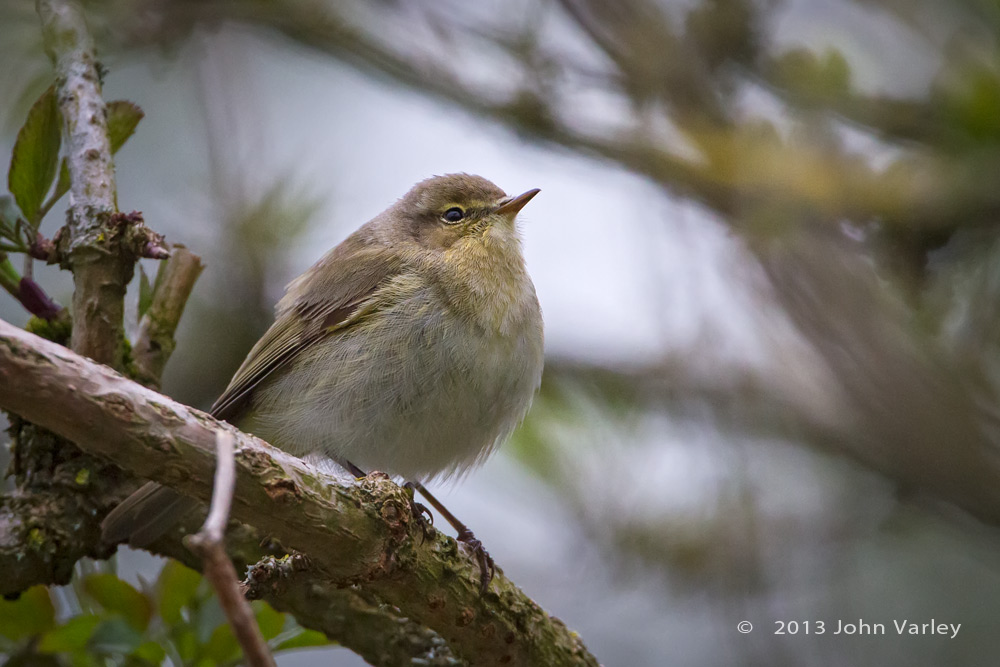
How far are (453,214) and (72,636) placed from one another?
8.31 feet

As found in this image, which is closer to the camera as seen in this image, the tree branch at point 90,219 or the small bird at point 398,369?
→ the tree branch at point 90,219

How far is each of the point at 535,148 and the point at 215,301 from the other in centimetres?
184

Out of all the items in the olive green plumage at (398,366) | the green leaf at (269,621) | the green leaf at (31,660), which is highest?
the olive green plumage at (398,366)

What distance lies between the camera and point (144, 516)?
3.07m

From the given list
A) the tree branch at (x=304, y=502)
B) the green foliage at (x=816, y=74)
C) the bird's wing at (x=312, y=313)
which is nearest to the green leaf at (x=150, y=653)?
the tree branch at (x=304, y=502)

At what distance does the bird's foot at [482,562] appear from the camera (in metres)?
2.94

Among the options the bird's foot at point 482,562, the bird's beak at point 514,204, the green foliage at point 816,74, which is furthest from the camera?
the bird's beak at point 514,204

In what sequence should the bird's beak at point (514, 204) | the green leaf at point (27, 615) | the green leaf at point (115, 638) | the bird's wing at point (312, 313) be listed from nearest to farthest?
1. the green leaf at point (115, 638)
2. the green leaf at point (27, 615)
3. the bird's wing at point (312, 313)
4. the bird's beak at point (514, 204)

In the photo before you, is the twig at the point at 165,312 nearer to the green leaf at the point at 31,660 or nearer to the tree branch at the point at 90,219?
the tree branch at the point at 90,219

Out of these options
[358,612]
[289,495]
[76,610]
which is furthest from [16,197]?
[358,612]

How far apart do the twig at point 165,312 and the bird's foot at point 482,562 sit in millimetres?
1324

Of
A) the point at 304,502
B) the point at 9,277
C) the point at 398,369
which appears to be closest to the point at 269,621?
the point at 304,502

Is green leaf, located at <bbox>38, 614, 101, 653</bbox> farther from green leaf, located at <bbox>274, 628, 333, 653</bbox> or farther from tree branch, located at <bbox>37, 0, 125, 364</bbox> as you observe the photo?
tree branch, located at <bbox>37, 0, 125, 364</bbox>

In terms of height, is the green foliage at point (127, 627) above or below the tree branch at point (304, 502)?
below
